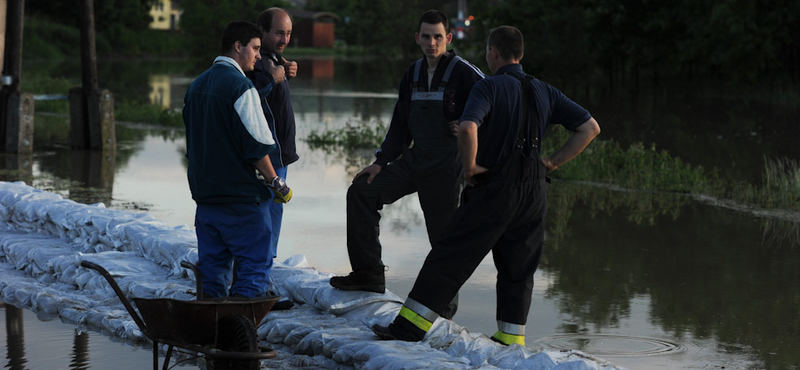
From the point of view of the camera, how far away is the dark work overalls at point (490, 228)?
17.4 feet

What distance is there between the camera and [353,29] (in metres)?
89.8

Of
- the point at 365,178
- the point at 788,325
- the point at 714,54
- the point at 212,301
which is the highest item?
the point at 714,54

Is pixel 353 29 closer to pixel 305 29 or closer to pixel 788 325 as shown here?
pixel 305 29

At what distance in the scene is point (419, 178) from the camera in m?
6.07

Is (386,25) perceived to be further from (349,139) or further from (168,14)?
(349,139)

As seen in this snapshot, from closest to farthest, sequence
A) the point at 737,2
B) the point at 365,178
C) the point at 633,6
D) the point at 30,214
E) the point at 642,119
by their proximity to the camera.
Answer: the point at 365,178, the point at 30,214, the point at 642,119, the point at 737,2, the point at 633,6

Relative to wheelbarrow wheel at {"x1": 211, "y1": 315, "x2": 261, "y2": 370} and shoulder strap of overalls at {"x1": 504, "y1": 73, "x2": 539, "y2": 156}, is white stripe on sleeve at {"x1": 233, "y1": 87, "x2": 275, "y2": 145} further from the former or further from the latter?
shoulder strap of overalls at {"x1": 504, "y1": 73, "x2": 539, "y2": 156}

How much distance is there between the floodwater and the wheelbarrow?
3.06 feet

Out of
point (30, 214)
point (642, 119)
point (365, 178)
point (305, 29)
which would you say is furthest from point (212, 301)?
point (305, 29)

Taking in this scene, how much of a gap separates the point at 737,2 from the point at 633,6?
704 cm

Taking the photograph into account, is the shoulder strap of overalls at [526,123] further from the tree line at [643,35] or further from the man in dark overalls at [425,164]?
the tree line at [643,35]

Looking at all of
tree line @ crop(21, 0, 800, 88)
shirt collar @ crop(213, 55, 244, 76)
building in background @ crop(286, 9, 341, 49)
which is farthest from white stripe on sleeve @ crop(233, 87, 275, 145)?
building in background @ crop(286, 9, 341, 49)

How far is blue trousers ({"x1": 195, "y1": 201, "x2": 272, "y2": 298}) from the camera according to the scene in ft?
18.1

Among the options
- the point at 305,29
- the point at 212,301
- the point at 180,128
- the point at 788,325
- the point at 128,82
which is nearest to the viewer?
the point at 212,301
